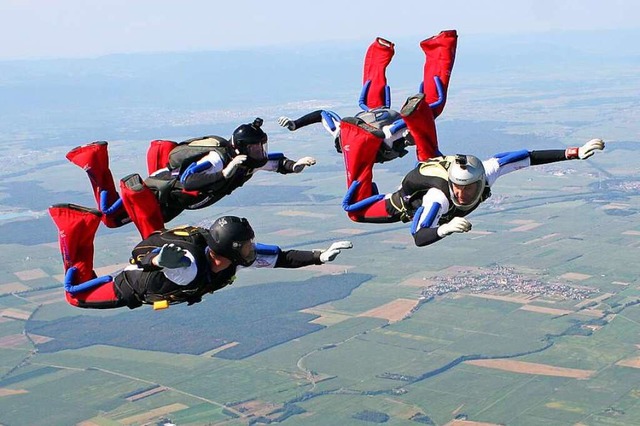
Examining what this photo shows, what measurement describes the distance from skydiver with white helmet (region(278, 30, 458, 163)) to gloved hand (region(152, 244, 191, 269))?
5.19 m

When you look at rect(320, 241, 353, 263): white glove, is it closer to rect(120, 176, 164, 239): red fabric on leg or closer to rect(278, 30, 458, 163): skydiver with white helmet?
rect(120, 176, 164, 239): red fabric on leg

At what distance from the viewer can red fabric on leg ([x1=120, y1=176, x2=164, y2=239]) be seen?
1650 centimetres

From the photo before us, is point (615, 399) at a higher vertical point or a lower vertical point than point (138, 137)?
lower

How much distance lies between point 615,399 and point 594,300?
88.2ft

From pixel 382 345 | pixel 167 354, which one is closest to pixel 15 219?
pixel 167 354

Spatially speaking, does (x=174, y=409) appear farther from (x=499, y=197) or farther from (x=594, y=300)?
(x=499, y=197)

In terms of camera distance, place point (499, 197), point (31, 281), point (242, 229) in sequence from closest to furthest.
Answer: point (242, 229), point (31, 281), point (499, 197)

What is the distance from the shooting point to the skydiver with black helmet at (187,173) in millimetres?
16891

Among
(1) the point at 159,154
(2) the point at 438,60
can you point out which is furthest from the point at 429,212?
(1) the point at 159,154

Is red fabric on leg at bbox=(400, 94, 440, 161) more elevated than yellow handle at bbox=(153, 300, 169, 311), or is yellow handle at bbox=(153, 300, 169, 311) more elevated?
red fabric on leg at bbox=(400, 94, 440, 161)

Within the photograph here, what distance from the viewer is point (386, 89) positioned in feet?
70.7

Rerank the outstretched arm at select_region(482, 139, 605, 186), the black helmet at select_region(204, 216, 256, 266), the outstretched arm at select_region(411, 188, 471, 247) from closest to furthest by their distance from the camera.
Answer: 1. the black helmet at select_region(204, 216, 256, 266)
2. the outstretched arm at select_region(411, 188, 471, 247)
3. the outstretched arm at select_region(482, 139, 605, 186)

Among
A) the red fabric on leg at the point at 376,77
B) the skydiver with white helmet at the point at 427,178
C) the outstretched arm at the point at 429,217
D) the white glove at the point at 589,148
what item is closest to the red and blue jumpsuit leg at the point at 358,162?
the skydiver with white helmet at the point at 427,178

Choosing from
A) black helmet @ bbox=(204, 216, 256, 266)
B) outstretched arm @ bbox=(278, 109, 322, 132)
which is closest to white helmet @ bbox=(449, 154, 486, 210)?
black helmet @ bbox=(204, 216, 256, 266)
